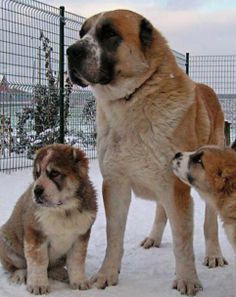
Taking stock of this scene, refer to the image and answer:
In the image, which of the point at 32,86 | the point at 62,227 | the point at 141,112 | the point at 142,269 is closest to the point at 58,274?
the point at 62,227

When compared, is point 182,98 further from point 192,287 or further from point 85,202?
point 192,287

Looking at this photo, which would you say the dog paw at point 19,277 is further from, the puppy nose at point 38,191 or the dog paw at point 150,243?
the dog paw at point 150,243

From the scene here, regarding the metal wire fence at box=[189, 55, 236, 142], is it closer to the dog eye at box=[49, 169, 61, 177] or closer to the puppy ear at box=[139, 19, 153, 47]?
the puppy ear at box=[139, 19, 153, 47]

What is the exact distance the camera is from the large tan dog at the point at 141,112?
3.88 meters

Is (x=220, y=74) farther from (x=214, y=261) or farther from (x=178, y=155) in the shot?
(x=178, y=155)

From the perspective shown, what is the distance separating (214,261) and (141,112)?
1493mm

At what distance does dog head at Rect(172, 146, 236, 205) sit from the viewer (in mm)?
3566

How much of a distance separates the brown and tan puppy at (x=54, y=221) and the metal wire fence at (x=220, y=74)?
9425 mm

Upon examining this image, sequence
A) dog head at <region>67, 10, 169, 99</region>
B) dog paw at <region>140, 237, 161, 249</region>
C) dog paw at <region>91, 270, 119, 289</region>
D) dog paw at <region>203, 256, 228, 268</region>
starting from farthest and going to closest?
dog paw at <region>140, 237, 161, 249</region> → dog paw at <region>203, 256, 228, 268</region> → dog paw at <region>91, 270, 119, 289</region> → dog head at <region>67, 10, 169, 99</region>

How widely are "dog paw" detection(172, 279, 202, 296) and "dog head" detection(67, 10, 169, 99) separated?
1.40 m

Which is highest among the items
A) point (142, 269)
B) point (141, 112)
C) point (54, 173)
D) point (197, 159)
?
point (141, 112)

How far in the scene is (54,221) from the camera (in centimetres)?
380

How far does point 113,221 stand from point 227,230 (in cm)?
104

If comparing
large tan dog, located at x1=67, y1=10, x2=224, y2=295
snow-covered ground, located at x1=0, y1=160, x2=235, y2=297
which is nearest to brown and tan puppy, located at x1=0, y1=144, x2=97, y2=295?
snow-covered ground, located at x1=0, y1=160, x2=235, y2=297
